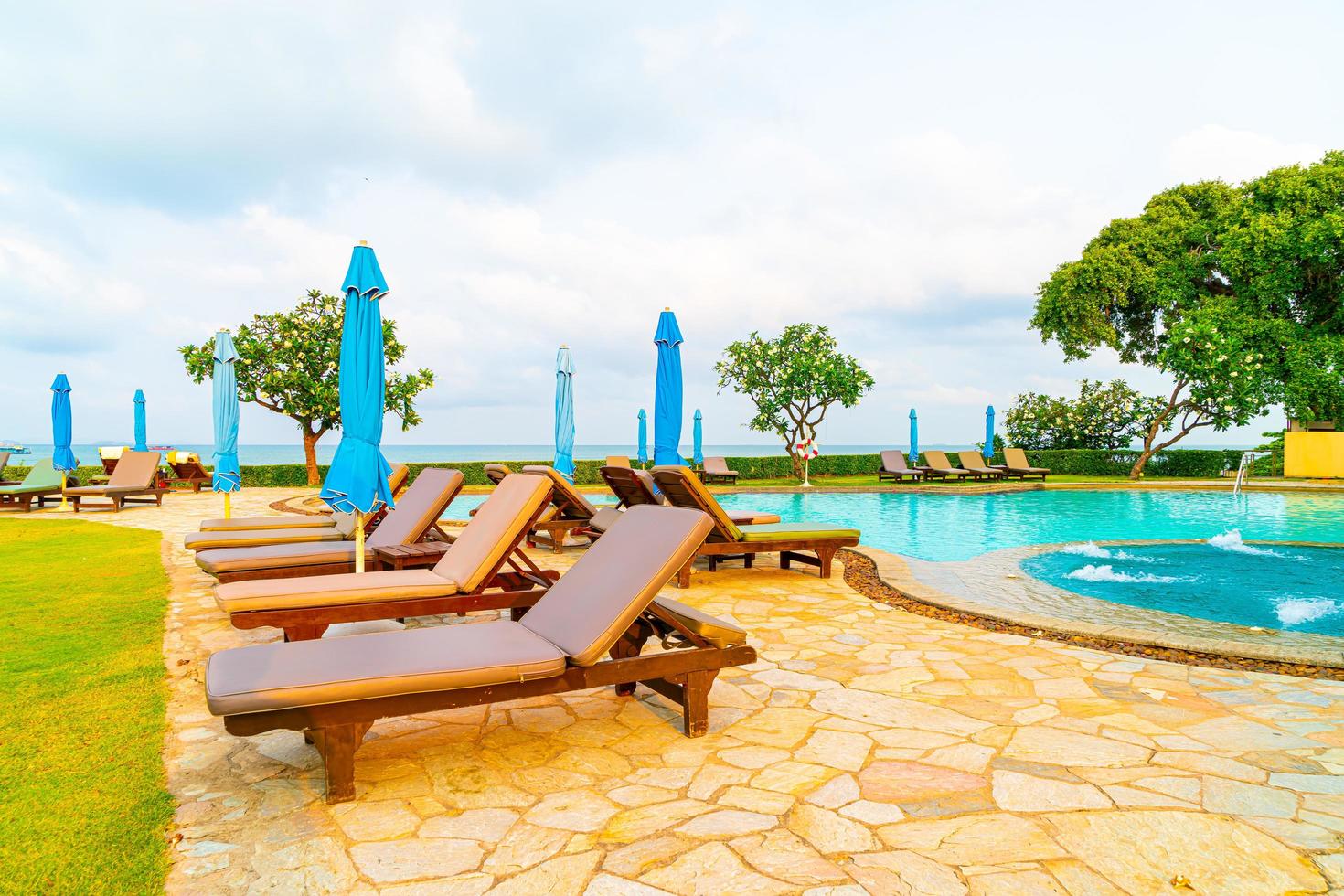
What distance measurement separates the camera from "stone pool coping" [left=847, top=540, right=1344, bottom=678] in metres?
4.55

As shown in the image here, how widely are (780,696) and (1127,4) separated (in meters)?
16.6

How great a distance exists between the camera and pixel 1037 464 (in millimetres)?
26969

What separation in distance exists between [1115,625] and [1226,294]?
94.3ft

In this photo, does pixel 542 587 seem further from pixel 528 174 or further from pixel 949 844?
pixel 528 174

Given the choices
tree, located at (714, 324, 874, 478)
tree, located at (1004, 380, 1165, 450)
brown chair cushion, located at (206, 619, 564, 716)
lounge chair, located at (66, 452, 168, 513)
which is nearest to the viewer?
brown chair cushion, located at (206, 619, 564, 716)

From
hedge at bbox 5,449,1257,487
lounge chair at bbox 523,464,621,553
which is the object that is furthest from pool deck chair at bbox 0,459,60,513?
lounge chair at bbox 523,464,621,553

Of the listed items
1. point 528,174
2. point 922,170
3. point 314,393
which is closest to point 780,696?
point 528,174

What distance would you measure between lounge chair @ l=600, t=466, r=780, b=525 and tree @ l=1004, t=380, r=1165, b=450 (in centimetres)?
2462

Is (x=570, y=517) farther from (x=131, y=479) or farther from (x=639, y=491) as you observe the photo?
(x=131, y=479)

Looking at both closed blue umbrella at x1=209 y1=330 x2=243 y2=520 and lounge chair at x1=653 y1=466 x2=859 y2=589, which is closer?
lounge chair at x1=653 y1=466 x2=859 y2=589

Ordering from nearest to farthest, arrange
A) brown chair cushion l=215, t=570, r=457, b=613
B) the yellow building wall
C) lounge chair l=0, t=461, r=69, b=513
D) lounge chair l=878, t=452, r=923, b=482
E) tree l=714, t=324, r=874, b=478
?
brown chair cushion l=215, t=570, r=457, b=613
lounge chair l=0, t=461, r=69, b=513
the yellow building wall
lounge chair l=878, t=452, r=923, b=482
tree l=714, t=324, r=874, b=478

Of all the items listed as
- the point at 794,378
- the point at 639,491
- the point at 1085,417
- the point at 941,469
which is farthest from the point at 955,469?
the point at 639,491

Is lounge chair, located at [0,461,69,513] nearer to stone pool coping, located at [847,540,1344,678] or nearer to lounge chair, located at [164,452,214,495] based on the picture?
lounge chair, located at [164,452,214,495]

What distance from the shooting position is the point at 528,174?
16.1 m
